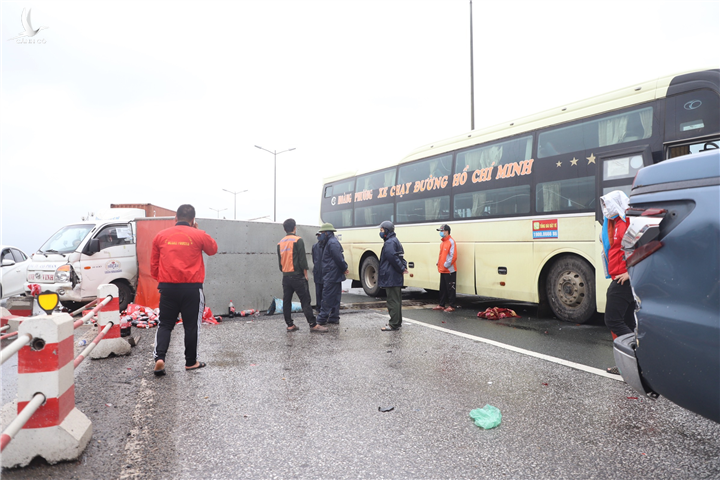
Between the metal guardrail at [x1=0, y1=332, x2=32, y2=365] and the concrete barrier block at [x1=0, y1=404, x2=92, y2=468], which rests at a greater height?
the metal guardrail at [x1=0, y1=332, x2=32, y2=365]

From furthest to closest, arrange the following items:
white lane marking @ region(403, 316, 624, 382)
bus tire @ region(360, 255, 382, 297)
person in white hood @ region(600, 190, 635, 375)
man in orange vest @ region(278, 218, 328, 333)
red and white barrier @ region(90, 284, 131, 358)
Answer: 1. bus tire @ region(360, 255, 382, 297)
2. man in orange vest @ region(278, 218, 328, 333)
3. red and white barrier @ region(90, 284, 131, 358)
4. white lane marking @ region(403, 316, 624, 382)
5. person in white hood @ region(600, 190, 635, 375)

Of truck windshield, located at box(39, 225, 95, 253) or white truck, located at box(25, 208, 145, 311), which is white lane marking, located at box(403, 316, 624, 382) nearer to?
white truck, located at box(25, 208, 145, 311)

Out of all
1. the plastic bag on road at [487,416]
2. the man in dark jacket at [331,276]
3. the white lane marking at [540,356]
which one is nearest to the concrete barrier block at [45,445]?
the plastic bag on road at [487,416]

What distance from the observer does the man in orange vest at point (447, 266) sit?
942 centimetres

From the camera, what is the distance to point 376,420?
11.6 feet

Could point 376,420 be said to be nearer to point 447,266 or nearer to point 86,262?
point 447,266

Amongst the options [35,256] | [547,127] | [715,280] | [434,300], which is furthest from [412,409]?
[35,256]

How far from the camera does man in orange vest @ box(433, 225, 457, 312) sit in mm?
9422

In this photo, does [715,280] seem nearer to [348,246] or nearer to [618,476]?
[618,476]

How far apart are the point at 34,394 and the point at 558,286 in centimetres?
749

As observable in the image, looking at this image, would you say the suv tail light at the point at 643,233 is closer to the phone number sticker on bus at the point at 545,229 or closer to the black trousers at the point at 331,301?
the phone number sticker on bus at the point at 545,229

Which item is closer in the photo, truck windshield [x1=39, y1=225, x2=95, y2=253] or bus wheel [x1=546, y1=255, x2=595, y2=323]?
bus wheel [x1=546, y1=255, x2=595, y2=323]

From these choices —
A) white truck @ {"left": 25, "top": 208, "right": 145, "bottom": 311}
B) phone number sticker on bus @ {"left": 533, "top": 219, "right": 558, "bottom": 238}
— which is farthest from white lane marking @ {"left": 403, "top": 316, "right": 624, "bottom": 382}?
white truck @ {"left": 25, "top": 208, "right": 145, "bottom": 311}

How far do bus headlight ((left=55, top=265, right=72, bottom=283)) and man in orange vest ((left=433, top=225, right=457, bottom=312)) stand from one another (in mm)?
7565
